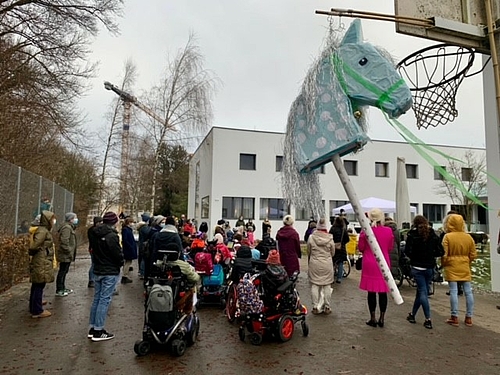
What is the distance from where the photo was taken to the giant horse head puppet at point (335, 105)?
4758 mm

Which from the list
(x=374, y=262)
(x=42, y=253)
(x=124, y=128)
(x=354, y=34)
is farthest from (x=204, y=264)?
(x=124, y=128)

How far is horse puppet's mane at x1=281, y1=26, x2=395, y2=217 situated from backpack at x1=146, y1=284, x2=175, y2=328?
81.2 inches

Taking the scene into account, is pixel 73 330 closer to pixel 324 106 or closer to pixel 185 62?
pixel 324 106

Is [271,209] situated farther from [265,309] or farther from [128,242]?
[265,309]

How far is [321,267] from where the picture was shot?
666 centimetres

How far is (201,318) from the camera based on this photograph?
6434 millimetres

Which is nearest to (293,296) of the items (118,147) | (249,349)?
(249,349)

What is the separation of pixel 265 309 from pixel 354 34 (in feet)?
12.7

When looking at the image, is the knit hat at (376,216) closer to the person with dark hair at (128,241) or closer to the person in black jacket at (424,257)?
the person in black jacket at (424,257)

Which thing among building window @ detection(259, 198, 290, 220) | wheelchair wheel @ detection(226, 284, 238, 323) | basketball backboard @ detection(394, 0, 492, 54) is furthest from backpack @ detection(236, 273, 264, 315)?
building window @ detection(259, 198, 290, 220)

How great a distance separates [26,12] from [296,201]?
10.4 m

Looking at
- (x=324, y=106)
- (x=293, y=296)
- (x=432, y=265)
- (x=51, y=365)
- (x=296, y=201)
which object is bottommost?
(x=51, y=365)

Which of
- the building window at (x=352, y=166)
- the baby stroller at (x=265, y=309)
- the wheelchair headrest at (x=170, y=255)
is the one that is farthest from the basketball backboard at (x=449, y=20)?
the building window at (x=352, y=166)

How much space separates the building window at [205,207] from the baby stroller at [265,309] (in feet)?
65.5
